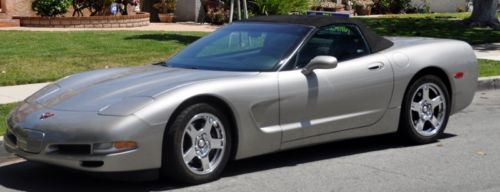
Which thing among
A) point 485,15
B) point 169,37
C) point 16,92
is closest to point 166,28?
point 169,37

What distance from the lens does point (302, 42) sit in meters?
7.09

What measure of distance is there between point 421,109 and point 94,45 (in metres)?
8.41

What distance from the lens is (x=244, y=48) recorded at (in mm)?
7227

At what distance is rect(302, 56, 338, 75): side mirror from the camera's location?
267 inches

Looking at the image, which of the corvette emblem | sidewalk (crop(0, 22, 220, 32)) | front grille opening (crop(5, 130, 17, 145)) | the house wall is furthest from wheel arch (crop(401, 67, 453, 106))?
the house wall

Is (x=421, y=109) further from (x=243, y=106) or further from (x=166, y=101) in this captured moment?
(x=166, y=101)

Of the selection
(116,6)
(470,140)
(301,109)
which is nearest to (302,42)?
(301,109)

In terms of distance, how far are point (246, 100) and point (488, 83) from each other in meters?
6.93

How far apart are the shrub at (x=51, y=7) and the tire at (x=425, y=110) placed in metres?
12.9

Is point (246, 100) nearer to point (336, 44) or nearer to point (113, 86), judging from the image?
point (113, 86)

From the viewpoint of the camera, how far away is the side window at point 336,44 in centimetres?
716

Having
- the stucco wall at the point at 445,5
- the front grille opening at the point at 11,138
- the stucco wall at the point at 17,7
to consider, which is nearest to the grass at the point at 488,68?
the front grille opening at the point at 11,138

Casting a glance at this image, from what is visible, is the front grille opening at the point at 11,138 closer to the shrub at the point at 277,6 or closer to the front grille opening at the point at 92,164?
the front grille opening at the point at 92,164

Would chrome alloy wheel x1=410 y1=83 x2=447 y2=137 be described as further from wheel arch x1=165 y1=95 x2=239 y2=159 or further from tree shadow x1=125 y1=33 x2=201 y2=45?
tree shadow x1=125 y1=33 x2=201 y2=45
